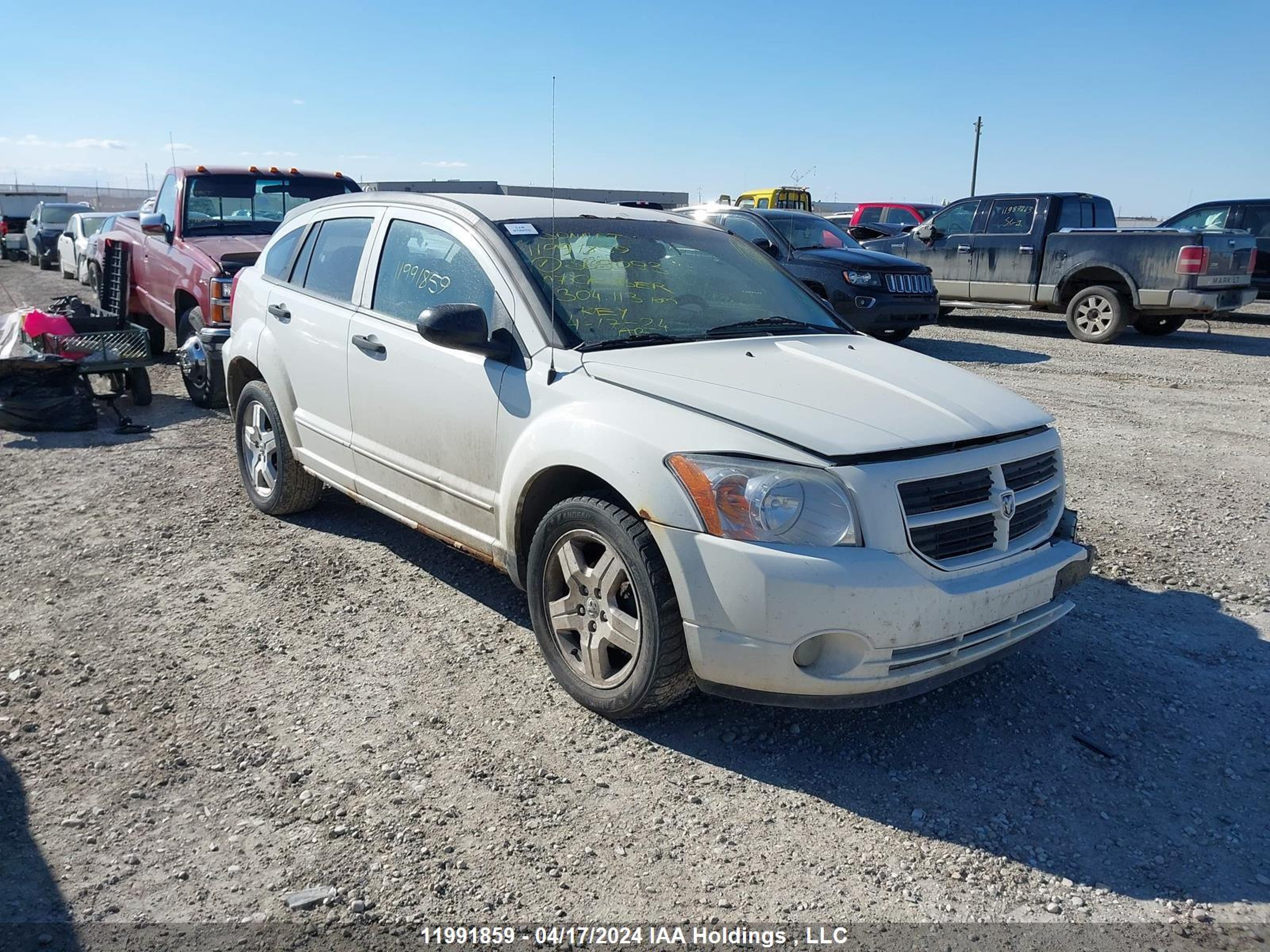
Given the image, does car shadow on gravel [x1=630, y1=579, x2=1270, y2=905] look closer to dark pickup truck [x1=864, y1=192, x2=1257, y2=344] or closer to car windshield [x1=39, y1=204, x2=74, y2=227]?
dark pickup truck [x1=864, y1=192, x2=1257, y2=344]

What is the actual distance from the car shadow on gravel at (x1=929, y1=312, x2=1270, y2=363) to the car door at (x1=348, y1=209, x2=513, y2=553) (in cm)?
851

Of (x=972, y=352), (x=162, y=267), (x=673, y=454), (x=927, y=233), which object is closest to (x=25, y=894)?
(x=673, y=454)

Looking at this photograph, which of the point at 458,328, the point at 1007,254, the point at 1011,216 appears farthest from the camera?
the point at 1011,216

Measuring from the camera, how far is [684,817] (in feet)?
9.96

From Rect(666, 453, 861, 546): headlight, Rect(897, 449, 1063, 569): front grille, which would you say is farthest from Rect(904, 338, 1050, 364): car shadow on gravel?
Rect(666, 453, 861, 546): headlight

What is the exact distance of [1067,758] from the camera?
3387 mm

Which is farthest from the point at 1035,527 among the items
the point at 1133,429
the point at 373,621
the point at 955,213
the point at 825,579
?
the point at 955,213

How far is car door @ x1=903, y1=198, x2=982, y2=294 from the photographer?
14.7 meters

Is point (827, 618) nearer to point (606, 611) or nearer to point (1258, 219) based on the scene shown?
point (606, 611)

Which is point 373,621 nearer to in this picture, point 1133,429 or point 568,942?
point 568,942

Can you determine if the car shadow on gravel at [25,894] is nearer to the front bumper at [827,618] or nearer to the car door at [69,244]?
the front bumper at [827,618]

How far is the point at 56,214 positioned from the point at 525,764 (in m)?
28.4

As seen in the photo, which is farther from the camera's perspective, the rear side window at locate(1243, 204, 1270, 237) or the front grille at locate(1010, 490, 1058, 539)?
the rear side window at locate(1243, 204, 1270, 237)

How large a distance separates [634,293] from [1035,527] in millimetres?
1822
